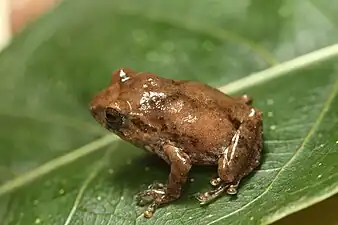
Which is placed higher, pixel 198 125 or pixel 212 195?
pixel 198 125

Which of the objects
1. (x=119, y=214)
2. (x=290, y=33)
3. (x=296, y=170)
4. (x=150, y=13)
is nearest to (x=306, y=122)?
(x=296, y=170)

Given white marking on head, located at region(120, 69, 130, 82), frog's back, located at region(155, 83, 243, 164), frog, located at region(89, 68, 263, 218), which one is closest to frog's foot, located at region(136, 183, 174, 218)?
frog, located at region(89, 68, 263, 218)

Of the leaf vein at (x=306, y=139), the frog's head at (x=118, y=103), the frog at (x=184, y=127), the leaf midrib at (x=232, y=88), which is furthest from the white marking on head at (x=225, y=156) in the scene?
the leaf midrib at (x=232, y=88)

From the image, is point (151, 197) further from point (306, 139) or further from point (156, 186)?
point (306, 139)

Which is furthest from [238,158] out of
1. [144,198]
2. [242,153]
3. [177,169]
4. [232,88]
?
[232,88]

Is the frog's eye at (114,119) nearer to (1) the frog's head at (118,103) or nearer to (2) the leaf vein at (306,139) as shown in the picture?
(1) the frog's head at (118,103)

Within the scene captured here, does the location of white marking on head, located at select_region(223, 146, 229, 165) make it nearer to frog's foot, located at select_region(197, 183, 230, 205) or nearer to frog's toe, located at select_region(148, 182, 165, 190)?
frog's foot, located at select_region(197, 183, 230, 205)
